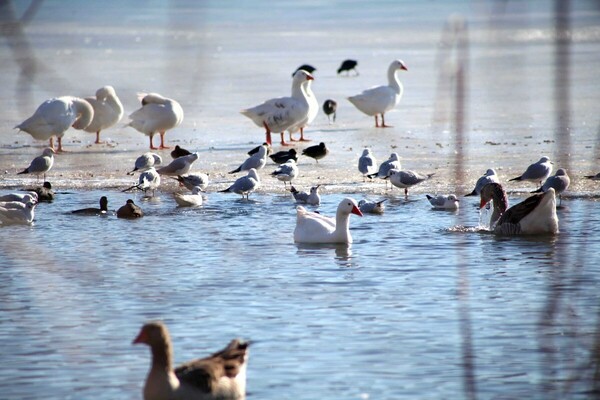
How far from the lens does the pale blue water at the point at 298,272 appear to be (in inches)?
144

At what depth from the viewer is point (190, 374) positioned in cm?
483

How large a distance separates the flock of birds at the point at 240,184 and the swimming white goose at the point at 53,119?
0.05 feet

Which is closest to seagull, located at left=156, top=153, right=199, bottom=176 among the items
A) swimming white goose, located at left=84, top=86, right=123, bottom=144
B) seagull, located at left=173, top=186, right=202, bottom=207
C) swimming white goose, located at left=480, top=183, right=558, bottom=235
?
seagull, located at left=173, top=186, right=202, bottom=207

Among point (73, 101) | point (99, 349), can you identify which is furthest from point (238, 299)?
point (73, 101)

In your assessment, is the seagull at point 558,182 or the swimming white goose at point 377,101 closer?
the seagull at point 558,182

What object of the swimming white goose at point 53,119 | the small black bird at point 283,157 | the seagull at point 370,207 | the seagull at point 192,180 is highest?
the swimming white goose at point 53,119

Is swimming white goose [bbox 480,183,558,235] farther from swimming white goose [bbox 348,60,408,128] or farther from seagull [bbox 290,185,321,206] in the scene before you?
swimming white goose [bbox 348,60,408,128]

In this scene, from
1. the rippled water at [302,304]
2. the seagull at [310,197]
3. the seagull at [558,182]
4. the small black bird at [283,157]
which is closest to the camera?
the rippled water at [302,304]

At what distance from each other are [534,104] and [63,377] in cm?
1574

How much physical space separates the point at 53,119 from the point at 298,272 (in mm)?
8366

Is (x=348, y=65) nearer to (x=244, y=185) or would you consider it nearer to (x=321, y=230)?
(x=244, y=185)

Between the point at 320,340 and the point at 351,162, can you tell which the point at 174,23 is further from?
the point at 351,162

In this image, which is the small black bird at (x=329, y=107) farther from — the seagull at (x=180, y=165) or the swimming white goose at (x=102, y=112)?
the seagull at (x=180, y=165)

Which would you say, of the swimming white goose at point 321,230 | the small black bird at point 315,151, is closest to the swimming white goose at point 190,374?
the swimming white goose at point 321,230
